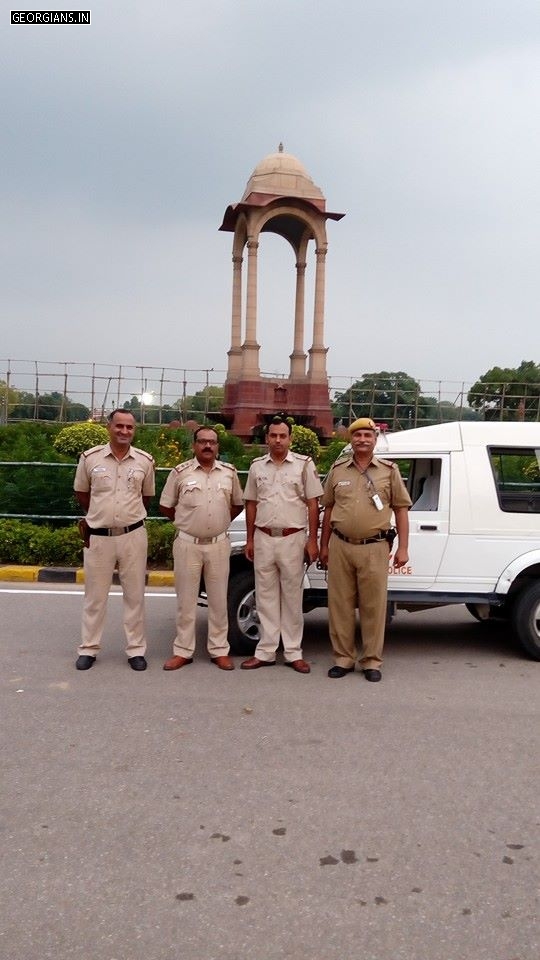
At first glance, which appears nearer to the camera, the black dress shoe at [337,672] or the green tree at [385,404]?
the black dress shoe at [337,672]

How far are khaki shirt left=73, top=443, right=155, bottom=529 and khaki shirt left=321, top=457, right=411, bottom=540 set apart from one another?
139cm

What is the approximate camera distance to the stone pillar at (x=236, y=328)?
23047mm

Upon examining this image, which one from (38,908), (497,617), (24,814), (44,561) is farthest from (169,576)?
(38,908)

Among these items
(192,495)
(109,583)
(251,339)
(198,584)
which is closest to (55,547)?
(109,583)

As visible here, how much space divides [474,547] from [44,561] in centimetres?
560

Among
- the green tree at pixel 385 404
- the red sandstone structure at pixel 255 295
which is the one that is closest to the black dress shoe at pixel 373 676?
the red sandstone structure at pixel 255 295

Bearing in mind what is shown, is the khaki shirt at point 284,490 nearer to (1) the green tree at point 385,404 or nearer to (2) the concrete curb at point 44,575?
(2) the concrete curb at point 44,575

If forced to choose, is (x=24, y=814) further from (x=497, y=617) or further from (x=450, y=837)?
(x=497, y=617)

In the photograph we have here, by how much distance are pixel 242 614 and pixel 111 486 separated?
1370mm

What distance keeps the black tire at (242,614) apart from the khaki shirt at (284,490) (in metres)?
0.57

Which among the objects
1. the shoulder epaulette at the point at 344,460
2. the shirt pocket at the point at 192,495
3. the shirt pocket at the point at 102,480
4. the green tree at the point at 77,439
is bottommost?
the shirt pocket at the point at 192,495

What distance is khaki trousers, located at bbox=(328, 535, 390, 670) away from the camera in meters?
4.96

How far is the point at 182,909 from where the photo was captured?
2.47 m

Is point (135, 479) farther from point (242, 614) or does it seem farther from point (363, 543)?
point (363, 543)
